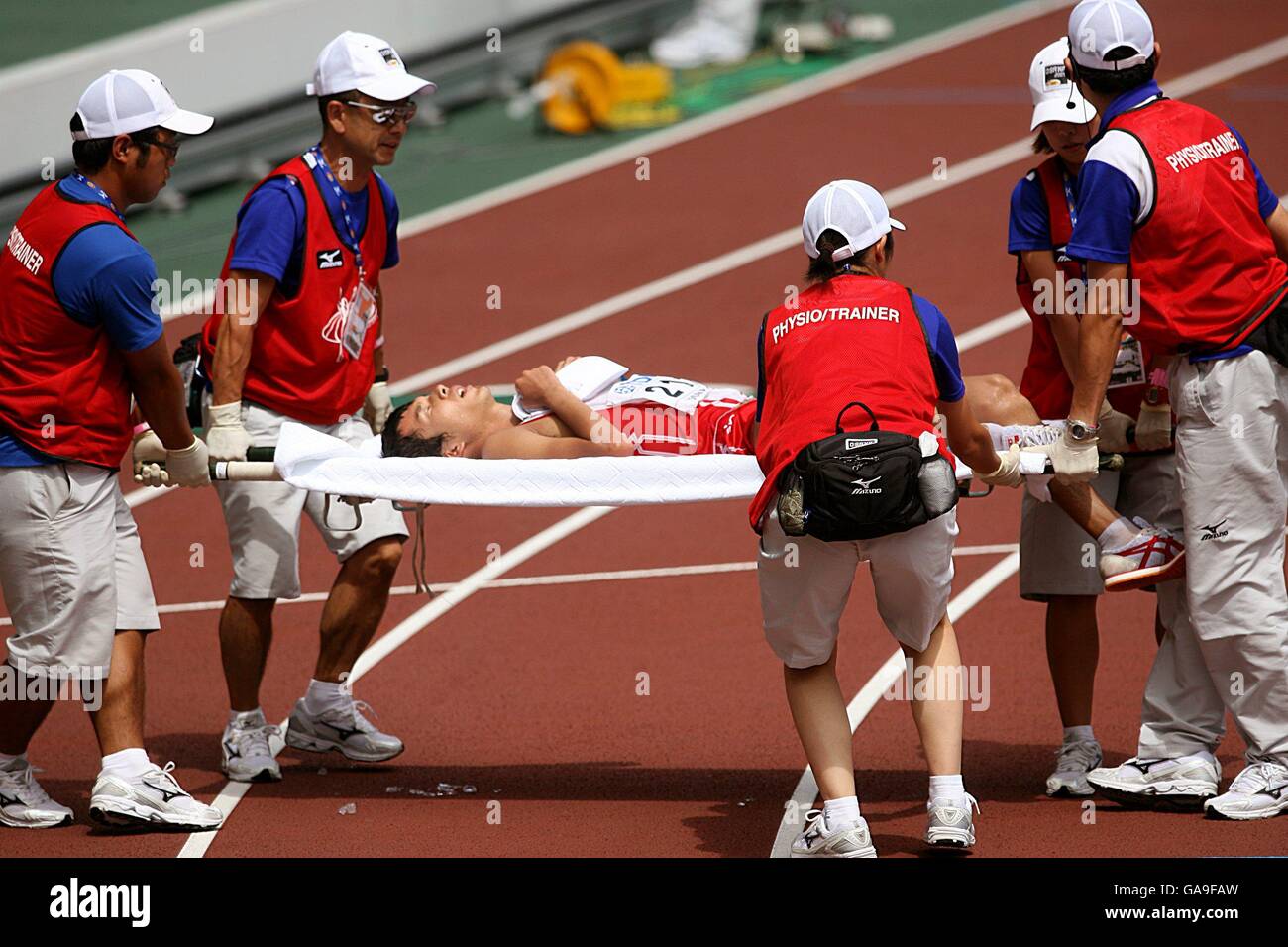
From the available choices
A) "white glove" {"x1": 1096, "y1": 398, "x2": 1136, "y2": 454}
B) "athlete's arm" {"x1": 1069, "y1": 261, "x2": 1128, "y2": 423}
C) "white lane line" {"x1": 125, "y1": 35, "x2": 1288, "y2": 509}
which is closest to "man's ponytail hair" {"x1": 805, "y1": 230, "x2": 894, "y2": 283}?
"athlete's arm" {"x1": 1069, "y1": 261, "x2": 1128, "y2": 423}

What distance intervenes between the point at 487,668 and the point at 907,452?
3402 millimetres

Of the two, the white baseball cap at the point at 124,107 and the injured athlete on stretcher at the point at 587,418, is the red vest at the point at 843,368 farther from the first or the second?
the white baseball cap at the point at 124,107

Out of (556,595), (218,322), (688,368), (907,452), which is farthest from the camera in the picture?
(688,368)

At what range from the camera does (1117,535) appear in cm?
613

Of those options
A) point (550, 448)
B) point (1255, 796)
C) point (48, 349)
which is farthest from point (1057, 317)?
point (48, 349)

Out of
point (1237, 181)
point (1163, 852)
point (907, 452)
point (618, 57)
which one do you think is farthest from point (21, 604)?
point (618, 57)

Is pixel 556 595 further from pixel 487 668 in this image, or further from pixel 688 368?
pixel 688 368

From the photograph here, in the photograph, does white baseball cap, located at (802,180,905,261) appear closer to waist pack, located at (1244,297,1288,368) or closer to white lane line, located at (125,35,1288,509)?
waist pack, located at (1244,297,1288,368)

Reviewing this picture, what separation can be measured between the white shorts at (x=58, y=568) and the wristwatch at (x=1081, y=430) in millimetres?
3313

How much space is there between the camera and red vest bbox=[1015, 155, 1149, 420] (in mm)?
6285

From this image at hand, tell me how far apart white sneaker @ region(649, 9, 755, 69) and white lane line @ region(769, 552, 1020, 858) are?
1035 centimetres

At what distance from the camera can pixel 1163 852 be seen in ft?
18.9

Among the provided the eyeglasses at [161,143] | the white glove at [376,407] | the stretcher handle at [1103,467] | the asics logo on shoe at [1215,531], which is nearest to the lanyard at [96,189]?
the eyeglasses at [161,143]

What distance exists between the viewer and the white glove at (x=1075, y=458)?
19.4 ft
